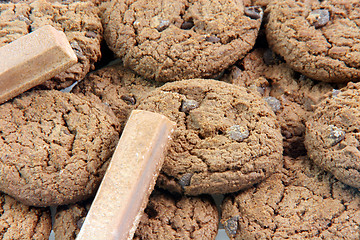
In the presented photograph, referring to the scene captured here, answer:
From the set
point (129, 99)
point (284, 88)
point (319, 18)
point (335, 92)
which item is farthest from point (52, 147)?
point (319, 18)

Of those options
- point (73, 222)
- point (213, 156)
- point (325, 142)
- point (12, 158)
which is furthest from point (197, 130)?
point (12, 158)

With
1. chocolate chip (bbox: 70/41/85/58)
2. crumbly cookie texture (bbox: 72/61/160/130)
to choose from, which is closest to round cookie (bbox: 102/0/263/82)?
crumbly cookie texture (bbox: 72/61/160/130)

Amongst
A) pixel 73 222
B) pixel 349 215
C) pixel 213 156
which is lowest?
pixel 73 222

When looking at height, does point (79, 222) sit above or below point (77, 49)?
below

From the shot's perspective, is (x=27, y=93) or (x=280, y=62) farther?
(x=280, y=62)

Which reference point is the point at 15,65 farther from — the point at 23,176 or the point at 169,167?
the point at 169,167

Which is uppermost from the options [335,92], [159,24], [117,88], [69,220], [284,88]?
[159,24]

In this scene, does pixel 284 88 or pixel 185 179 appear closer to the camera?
pixel 185 179

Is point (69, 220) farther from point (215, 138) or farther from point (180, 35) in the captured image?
point (180, 35)
